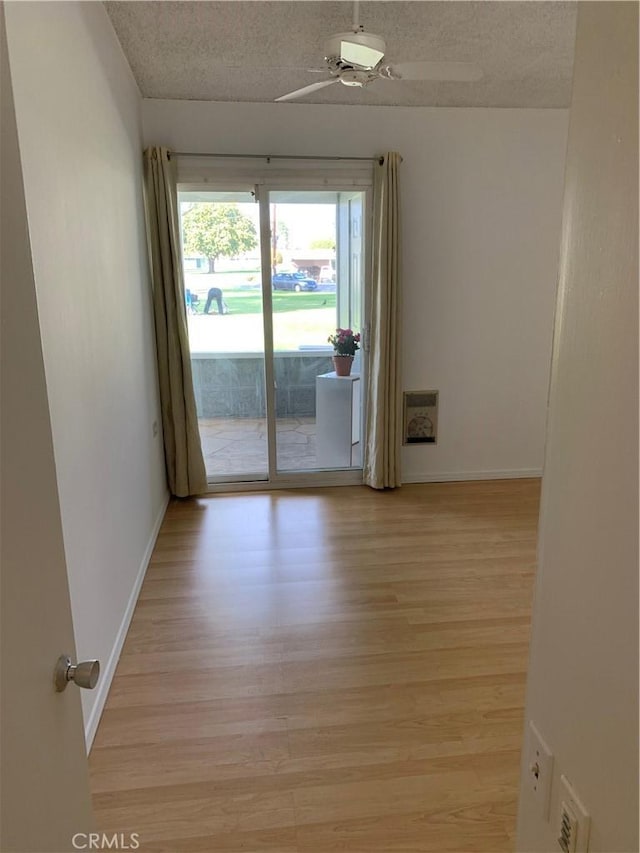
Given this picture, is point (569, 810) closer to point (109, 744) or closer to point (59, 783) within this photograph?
point (59, 783)

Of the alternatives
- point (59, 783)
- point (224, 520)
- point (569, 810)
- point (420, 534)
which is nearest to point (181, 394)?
point (224, 520)

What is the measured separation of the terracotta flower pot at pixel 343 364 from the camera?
4.58 metres

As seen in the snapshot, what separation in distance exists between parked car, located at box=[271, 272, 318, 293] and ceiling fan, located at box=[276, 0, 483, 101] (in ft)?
5.37

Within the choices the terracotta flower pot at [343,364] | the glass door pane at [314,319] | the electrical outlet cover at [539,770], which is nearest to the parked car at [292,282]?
the glass door pane at [314,319]

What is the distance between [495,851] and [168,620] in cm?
172

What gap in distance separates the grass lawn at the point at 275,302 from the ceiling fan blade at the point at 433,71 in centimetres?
186

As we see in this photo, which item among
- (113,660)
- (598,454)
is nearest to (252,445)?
(113,660)

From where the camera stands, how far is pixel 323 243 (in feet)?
14.5

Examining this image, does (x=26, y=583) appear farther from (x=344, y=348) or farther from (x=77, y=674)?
(x=344, y=348)

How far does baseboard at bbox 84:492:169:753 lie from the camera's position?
2.07 meters

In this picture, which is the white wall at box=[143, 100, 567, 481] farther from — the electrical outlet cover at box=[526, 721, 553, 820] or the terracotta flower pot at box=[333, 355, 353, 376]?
the electrical outlet cover at box=[526, 721, 553, 820]

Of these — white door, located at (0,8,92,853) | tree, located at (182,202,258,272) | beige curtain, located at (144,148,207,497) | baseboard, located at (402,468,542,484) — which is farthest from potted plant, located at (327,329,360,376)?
white door, located at (0,8,92,853)

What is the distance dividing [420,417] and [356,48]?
2734 mm

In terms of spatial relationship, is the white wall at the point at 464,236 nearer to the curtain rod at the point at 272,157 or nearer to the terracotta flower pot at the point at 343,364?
the curtain rod at the point at 272,157
